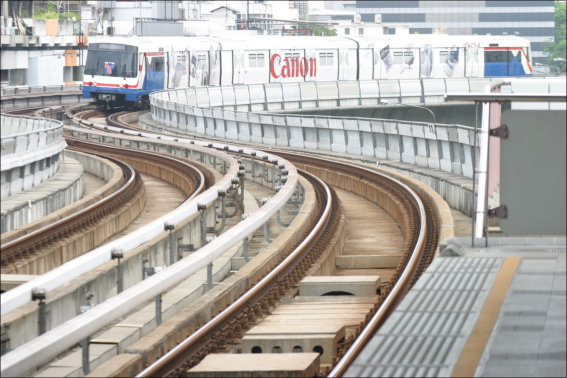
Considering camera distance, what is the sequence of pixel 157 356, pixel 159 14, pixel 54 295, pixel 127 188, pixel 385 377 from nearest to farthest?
pixel 385 377
pixel 157 356
pixel 54 295
pixel 127 188
pixel 159 14

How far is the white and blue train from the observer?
190ft

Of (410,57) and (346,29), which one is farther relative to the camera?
(346,29)

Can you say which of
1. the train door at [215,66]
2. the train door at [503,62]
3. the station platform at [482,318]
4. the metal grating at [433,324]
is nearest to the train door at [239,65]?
the train door at [215,66]

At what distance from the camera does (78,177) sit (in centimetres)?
3034

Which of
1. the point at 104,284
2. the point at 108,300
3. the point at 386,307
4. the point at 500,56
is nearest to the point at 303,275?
the point at 104,284

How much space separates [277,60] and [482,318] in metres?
58.6

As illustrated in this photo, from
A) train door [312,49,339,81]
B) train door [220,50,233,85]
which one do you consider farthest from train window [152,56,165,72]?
train door [312,49,339,81]

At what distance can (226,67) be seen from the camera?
64375mm

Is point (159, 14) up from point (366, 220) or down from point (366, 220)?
up

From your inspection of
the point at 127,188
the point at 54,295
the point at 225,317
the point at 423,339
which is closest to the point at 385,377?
the point at 423,339

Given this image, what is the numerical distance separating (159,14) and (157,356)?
3862 inches

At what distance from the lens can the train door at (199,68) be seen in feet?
204

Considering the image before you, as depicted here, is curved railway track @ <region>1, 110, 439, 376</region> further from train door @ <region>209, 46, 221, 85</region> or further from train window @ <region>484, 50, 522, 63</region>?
train window @ <region>484, 50, 522, 63</region>

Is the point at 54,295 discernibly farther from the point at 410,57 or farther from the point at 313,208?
the point at 410,57
